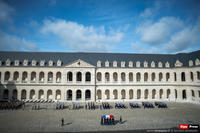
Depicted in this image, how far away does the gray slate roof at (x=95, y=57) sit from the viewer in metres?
42.6

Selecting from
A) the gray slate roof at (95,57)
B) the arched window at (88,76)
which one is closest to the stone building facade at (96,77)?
the gray slate roof at (95,57)

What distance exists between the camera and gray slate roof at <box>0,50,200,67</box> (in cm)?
4262

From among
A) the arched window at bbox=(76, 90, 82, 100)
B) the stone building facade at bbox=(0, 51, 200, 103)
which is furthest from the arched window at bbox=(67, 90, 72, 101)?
the arched window at bbox=(76, 90, 82, 100)


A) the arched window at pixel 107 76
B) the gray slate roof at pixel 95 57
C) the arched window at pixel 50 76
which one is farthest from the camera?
the arched window at pixel 107 76

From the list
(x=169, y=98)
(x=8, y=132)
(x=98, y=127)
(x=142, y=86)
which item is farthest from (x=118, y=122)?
(x=169, y=98)

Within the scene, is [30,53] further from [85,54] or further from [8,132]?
[8,132]

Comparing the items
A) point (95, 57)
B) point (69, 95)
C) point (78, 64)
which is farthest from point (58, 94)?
point (95, 57)

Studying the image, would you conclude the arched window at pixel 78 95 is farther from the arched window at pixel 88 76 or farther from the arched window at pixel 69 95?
the arched window at pixel 88 76

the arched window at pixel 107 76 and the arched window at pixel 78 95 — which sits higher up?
the arched window at pixel 107 76

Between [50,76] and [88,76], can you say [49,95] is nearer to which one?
[50,76]

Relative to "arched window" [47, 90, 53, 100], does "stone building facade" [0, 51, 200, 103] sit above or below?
above

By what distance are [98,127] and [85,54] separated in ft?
107

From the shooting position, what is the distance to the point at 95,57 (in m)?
45.8

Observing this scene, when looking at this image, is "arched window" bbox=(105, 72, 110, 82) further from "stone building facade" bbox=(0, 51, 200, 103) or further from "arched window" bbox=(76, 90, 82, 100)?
"arched window" bbox=(76, 90, 82, 100)
